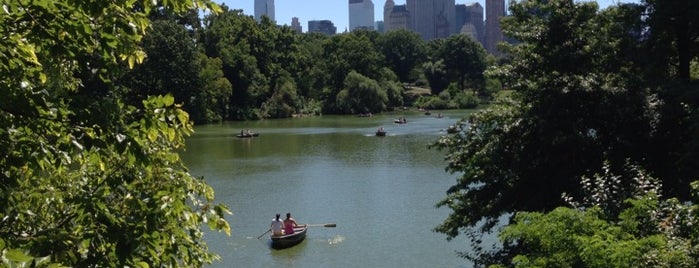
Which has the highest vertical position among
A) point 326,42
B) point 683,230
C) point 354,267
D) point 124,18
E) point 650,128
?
point 326,42

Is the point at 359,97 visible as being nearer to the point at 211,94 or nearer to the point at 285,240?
the point at 211,94

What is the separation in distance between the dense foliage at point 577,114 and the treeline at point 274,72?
1672 inches

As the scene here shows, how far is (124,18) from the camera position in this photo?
376 centimetres

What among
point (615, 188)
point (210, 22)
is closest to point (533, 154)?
point (615, 188)

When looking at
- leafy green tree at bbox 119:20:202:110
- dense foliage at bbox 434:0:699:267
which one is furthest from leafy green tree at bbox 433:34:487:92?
dense foliage at bbox 434:0:699:267

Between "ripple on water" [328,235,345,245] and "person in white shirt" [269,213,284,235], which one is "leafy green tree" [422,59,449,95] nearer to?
"ripple on water" [328,235,345,245]

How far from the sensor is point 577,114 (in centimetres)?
1106

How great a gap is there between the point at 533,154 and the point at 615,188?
2603mm

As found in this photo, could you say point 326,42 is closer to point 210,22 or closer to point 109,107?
point 210,22

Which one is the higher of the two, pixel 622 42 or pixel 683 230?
pixel 622 42

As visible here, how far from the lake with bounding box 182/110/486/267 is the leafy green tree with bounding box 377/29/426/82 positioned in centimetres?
5236

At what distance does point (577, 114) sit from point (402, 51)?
85237 millimetres

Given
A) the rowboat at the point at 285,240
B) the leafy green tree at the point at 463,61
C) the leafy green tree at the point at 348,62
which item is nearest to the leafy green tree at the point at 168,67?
the leafy green tree at the point at 348,62

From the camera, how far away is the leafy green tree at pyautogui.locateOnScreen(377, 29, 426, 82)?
94.9 meters
